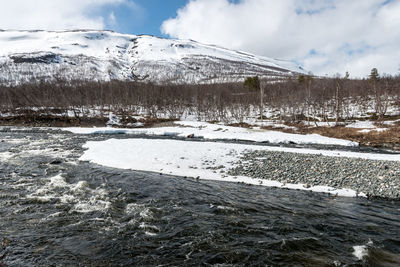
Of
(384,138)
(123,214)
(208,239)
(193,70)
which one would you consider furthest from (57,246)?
(193,70)

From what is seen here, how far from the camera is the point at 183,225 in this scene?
8.03 meters

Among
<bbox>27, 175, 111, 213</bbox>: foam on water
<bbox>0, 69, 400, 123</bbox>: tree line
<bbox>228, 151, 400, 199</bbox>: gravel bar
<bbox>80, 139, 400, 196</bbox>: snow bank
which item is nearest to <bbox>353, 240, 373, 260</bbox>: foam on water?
<bbox>80, 139, 400, 196</bbox>: snow bank

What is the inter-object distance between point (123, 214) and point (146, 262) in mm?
3081

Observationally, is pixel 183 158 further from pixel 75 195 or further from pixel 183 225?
pixel 183 225

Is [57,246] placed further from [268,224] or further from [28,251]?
[268,224]

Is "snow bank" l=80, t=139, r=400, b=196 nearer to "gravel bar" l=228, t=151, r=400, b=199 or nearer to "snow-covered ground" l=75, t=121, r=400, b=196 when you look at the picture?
"snow-covered ground" l=75, t=121, r=400, b=196

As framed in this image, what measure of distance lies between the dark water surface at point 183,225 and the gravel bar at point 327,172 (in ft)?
4.17

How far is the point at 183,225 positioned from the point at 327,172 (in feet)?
32.8

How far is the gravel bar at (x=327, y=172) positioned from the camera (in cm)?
1159

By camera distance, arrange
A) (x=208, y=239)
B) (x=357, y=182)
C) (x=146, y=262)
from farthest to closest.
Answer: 1. (x=357, y=182)
2. (x=208, y=239)
3. (x=146, y=262)

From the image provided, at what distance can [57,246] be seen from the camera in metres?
6.56

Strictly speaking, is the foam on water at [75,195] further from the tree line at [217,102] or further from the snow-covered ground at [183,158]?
the tree line at [217,102]

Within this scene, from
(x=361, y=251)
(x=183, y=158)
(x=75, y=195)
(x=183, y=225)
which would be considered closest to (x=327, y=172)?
(x=361, y=251)

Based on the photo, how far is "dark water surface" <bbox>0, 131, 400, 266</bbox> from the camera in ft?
20.5
